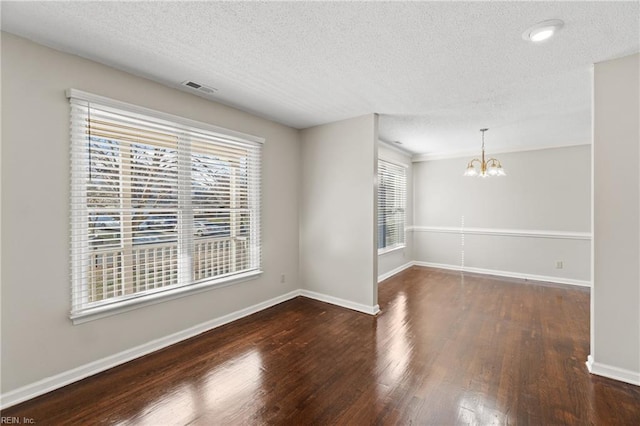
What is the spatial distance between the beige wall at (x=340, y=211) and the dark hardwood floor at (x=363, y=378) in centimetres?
57

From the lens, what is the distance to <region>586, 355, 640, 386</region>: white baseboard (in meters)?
2.12

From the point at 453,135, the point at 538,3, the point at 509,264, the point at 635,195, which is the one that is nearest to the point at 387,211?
the point at 453,135

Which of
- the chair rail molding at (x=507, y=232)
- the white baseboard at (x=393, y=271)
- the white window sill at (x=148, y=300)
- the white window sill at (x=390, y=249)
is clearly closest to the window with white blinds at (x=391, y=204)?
the white window sill at (x=390, y=249)

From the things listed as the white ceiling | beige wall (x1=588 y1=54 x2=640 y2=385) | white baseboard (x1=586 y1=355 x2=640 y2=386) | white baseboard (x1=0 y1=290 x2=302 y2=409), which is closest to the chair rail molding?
the white ceiling

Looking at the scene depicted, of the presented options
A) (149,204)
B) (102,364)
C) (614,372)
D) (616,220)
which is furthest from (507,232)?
(102,364)

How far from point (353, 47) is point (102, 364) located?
3.31 meters

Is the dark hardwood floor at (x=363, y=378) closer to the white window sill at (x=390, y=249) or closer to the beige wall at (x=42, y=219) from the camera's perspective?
the beige wall at (x=42, y=219)

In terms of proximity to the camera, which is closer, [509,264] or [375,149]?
[375,149]

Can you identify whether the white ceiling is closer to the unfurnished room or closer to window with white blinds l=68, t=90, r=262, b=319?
the unfurnished room

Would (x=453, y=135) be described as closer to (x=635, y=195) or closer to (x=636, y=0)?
(x=635, y=195)

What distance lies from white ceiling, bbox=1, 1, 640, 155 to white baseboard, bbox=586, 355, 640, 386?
2504 millimetres

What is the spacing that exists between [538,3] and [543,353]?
289 centimetres

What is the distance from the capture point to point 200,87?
2.77 m

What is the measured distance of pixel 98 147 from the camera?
2.31 meters
